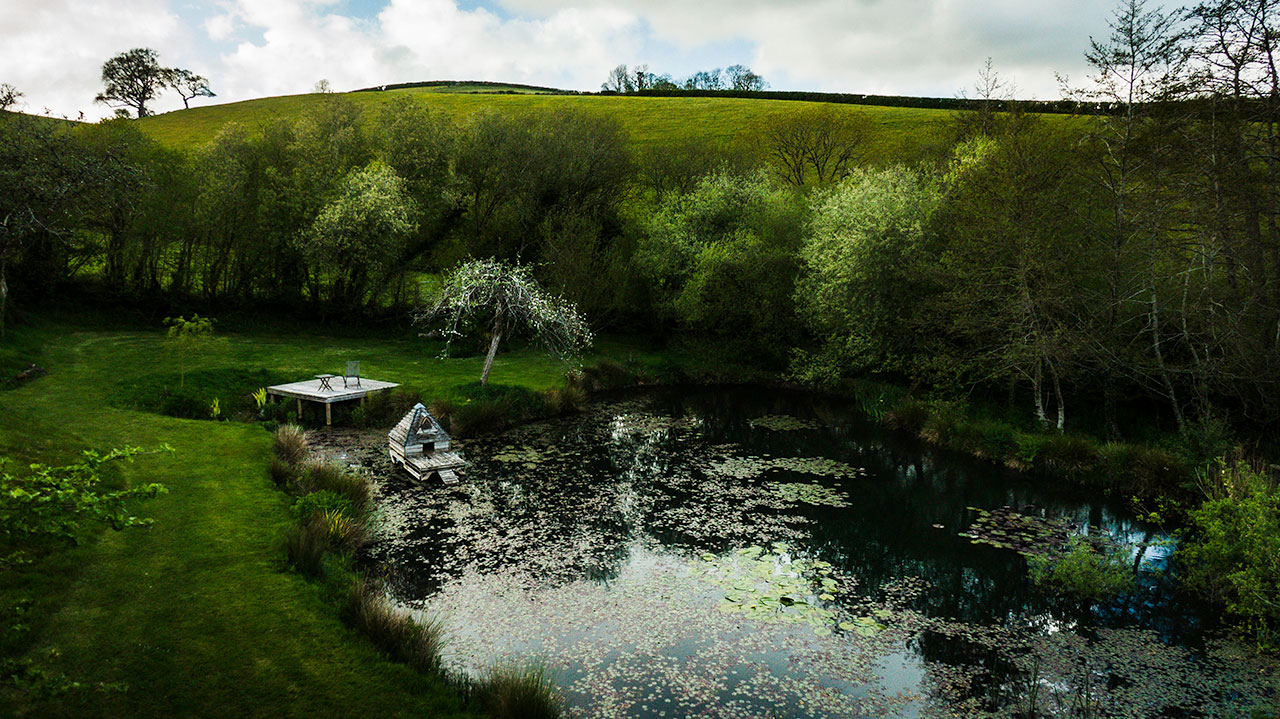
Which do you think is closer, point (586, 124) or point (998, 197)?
point (998, 197)

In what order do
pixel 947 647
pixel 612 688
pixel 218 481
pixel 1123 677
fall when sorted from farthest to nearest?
1. pixel 218 481
2. pixel 947 647
3. pixel 1123 677
4. pixel 612 688

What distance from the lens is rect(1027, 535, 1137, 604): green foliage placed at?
12453 mm

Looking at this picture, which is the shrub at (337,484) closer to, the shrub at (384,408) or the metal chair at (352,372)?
the shrub at (384,408)

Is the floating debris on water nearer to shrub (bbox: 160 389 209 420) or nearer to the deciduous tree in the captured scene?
shrub (bbox: 160 389 209 420)

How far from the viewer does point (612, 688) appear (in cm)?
938

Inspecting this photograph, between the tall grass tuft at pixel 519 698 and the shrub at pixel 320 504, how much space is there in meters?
6.32

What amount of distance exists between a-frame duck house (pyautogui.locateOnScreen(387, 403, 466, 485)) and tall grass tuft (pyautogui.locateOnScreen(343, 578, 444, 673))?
769cm

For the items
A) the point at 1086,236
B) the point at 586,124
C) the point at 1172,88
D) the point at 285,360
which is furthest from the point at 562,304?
the point at 1172,88

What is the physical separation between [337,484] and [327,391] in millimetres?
7594

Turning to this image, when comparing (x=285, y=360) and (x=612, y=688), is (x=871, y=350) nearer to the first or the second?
(x=612, y=688)

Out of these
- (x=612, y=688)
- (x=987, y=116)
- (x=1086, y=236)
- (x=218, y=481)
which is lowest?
(x=612, y=688)

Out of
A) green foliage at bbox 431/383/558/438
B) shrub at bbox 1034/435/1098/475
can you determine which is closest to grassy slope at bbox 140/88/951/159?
shrub at bbox 1034/435/1098/475

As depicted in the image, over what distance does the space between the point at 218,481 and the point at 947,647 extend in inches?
564

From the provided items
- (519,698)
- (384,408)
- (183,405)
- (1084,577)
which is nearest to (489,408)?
(384,408)
